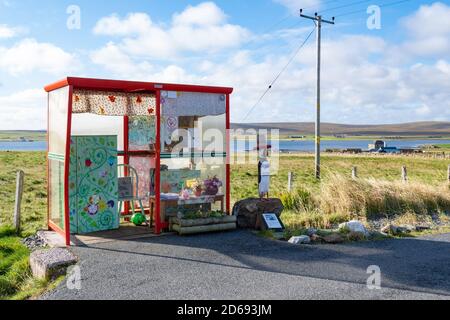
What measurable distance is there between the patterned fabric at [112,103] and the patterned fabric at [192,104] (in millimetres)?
1336

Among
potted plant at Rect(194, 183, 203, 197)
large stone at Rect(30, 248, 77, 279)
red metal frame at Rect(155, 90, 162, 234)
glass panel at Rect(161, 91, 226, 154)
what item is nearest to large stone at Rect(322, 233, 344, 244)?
potted plant at Rect(194, 183, 203, 197)

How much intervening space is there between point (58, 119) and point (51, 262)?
3082 mm

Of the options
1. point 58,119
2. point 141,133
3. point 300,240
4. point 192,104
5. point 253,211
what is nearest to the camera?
point 300,240

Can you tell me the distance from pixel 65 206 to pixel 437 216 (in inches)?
348

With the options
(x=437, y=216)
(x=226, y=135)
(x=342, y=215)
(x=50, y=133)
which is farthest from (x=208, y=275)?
(x=437, y=216)

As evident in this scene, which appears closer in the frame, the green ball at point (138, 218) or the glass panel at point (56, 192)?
the glass panel at point (56, 192)

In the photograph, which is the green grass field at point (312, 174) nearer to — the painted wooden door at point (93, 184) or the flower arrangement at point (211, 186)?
the flower arrangement at point (211, 186)

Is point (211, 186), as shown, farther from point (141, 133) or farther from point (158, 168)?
point (141, 133)

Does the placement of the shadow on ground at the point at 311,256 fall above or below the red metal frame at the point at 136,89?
below

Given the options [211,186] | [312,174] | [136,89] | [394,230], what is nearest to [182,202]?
[211,186]

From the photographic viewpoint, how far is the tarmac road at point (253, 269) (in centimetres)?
607

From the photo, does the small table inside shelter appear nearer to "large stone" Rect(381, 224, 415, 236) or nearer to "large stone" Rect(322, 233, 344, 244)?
"large stone" Rect(322, 233, 344, 244)

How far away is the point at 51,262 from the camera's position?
706 centimetres

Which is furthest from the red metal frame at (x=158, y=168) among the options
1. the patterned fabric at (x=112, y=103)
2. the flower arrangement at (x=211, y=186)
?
the patterned fabric at (x=112, y=103)
